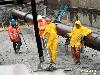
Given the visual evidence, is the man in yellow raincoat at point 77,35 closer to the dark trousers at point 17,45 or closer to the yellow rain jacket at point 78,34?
the yellow rain jacket at point 78,34

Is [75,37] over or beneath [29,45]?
over

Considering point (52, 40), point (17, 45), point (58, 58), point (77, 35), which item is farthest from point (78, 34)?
point (17, 45)

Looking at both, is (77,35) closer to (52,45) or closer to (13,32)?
(52,45)

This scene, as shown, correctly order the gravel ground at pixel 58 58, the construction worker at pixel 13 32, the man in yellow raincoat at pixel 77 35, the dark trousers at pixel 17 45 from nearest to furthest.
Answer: the gravel ground at pixel 58 58
the man in yellow raincoat at pixel 77 35
the construction worker at pixel 13 32
the dark trousers at pixel 17 45

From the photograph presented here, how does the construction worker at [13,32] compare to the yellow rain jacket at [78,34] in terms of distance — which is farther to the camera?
the construction worker at [13,32]

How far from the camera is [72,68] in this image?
13250mm

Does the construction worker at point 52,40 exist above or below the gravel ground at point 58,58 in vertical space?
above

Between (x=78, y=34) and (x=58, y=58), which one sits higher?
(x=78, y=34)

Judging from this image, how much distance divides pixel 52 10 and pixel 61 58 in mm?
17342

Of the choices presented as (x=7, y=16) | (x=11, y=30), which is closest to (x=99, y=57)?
(x=11, y=30)

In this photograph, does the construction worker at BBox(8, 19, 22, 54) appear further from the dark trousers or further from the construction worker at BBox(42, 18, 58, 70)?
→ the construction worker at BBox(42, 18, 58, 70)

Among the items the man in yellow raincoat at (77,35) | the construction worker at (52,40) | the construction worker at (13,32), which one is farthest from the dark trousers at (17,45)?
the man in yellow raincoat at (77,35)

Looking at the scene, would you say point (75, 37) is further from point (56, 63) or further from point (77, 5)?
point (77, 5)

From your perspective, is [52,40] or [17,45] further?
[17,45]
